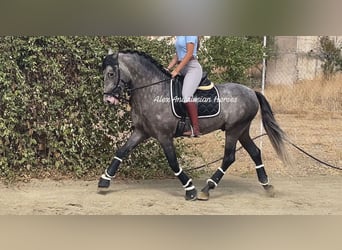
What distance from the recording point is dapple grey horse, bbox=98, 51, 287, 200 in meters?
5.95

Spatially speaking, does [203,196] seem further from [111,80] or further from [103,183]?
[111,80]

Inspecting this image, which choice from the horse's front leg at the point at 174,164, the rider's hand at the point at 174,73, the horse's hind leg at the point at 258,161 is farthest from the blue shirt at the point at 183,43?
the horse's hind leg at the point at 258,161

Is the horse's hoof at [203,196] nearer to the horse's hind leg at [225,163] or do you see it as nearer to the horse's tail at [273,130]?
the horse's hind leg at [225,163]

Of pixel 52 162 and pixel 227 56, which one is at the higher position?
pixel 227 56

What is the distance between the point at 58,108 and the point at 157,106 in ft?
5.33

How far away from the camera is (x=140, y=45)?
6.92 meters

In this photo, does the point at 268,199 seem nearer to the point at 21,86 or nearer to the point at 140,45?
the point at 140,45

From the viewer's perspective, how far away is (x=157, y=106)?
19.7 ft

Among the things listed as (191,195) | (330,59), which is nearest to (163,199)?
(191,195)

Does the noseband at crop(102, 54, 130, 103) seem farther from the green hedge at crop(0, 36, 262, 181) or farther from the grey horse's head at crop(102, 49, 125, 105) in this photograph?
the green hedge at crop(0, 36, 262, 181)

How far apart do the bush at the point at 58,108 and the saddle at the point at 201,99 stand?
1.16m
